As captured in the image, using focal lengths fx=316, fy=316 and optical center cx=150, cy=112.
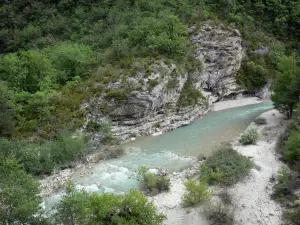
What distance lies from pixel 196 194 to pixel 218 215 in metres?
1.88

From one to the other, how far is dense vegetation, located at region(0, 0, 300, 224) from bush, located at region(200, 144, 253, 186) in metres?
0.13

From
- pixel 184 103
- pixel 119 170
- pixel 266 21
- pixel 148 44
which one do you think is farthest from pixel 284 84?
pixel 266 21

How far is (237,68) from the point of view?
47.8 metres

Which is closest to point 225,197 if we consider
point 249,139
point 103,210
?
point 103,210

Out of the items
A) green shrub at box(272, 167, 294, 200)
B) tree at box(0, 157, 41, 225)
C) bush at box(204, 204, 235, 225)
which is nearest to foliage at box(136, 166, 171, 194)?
bush at box(204, 204, 235, 225)

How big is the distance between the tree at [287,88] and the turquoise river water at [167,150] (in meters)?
4.33

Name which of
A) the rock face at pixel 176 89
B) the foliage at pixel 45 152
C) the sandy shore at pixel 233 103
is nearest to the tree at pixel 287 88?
the sandy shore at pixel 233 103

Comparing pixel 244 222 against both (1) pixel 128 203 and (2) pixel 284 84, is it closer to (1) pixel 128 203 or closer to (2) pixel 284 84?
(1) pixel 128 203

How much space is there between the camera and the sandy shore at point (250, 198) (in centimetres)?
1939

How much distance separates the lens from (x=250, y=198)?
69.8ft

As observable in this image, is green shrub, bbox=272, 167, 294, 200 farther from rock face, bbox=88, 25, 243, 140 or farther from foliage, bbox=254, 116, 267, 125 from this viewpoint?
rock face, bbox=88, 25, 243, 140

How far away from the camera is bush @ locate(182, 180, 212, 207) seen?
65.6ft

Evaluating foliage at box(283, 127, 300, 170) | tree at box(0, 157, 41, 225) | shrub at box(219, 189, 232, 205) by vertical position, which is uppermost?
tree at box(0, 157, 41, 225)

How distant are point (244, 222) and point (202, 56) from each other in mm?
28843
